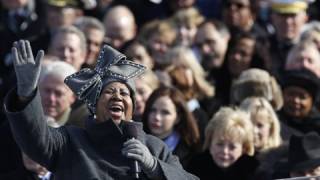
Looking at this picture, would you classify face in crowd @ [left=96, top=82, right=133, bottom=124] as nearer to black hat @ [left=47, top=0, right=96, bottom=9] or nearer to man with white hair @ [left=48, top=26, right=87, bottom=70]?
man with white hair @ [left=48, top=26, right=87, bottom=70]

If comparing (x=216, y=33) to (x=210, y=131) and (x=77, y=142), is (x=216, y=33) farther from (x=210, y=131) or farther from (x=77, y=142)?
(x=77, y=142)

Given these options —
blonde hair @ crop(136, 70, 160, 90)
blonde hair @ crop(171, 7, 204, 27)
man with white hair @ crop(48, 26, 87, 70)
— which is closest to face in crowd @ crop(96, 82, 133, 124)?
blonde hair @ crop(136, 70, 160, 90)

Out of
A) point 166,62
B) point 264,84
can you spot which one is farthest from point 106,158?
point 166,62

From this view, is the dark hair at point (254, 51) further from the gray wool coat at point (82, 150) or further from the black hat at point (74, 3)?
the gray wool coat at point (82, 150)

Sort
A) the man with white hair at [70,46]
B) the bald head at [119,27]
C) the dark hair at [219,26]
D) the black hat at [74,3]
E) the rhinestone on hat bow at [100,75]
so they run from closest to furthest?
the rhinestone on hat bow at [100,75]
the man with white hair at [70,46]
the dark hair at [219,26]
the black hat at [74,3]
the bald head at [119,27]

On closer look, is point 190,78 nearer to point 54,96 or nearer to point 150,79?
point 150,79

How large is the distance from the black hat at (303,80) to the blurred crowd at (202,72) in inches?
0.5

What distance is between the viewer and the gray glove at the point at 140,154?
20.8ft

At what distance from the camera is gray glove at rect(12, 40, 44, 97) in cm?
629

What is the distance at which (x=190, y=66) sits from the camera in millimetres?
11797

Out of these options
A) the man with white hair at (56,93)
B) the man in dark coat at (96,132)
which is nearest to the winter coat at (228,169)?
the man with white hair at (56,93)

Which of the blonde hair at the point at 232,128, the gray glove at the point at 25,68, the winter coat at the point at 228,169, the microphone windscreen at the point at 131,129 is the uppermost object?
the gray glove at the point at 25,68

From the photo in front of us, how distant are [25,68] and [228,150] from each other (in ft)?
12.7

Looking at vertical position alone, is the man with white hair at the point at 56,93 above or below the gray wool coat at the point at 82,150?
below
